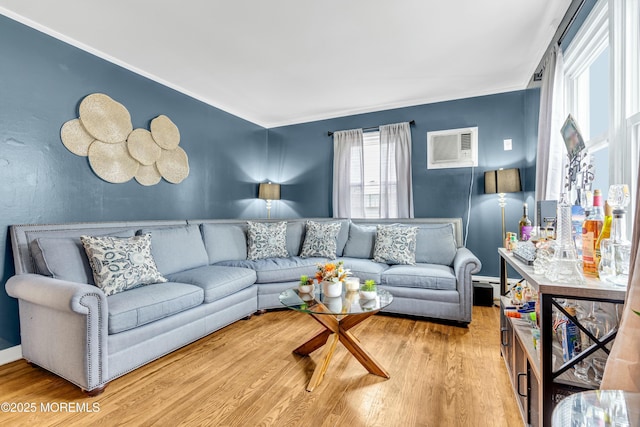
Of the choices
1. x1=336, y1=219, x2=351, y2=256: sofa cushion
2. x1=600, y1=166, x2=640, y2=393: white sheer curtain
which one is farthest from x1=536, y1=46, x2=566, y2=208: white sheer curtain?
x1=336, y1=219, x2=351, y2=256: sofa cushion

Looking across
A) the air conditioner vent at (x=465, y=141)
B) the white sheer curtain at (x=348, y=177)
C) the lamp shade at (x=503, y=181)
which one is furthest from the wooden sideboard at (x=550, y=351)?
the white sheer curtain at (x=348, y=177)

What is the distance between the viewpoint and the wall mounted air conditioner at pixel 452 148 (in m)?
3.71

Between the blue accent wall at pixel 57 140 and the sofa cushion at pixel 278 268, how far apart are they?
1066mm

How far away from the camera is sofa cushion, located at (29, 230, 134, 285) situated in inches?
79.1

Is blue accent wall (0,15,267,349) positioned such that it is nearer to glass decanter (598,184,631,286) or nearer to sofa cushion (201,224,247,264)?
sofa cushion (201,224,247,264)

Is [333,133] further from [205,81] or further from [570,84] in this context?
[570,84]

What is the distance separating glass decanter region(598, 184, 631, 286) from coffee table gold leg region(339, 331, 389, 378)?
4.29 ft

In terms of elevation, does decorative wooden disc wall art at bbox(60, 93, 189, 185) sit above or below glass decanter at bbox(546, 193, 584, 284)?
above

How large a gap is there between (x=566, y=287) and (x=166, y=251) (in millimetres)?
2888

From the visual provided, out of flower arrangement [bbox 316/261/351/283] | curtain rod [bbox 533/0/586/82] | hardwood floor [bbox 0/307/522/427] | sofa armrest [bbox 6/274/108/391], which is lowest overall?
hardwood floor [bbox 0/307/522/427]

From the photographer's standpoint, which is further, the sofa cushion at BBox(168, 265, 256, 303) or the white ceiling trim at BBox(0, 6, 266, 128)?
the sofa cushion at BBox(168, 265, 256, 303)

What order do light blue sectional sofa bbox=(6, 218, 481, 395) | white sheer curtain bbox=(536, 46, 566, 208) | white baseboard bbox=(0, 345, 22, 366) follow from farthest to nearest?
white sheer curtain bbox=(536, 46, 566, 208) → white baseboard bbox=(0, 345, 22, 366) → light blue sectional sofa bbox=(6, 218, 481, 395)

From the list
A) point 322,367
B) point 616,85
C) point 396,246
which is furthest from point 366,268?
point 616,85

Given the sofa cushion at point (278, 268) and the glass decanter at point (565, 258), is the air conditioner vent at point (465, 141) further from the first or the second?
the glass decanter at point (565, 258)
